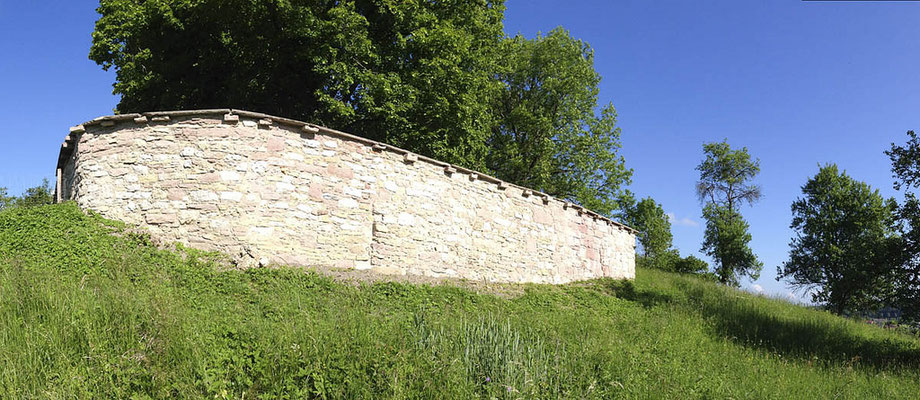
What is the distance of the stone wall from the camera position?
8.98 metres

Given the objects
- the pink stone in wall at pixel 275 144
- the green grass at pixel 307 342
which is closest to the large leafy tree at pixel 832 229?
the green grass at pixel 307 342

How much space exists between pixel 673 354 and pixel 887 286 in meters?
8.80

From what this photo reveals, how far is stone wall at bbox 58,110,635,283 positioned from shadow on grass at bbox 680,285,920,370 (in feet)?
23.6

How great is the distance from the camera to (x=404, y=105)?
1462 centimetres

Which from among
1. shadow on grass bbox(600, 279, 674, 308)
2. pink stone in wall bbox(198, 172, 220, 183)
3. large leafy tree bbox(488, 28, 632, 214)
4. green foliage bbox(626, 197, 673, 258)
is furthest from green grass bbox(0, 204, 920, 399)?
green foliage bbox(626, 197, 673, 258)

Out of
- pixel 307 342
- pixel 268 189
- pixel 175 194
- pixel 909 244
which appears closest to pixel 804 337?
pixel 909 244

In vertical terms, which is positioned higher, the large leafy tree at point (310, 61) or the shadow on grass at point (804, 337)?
the large leafy tree at point (310, 61)

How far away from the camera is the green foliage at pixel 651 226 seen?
38875mm

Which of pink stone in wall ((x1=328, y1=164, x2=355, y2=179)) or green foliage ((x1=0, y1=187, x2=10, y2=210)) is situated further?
green foliage ((x1=0, y1=187, x2=10, y2=210))

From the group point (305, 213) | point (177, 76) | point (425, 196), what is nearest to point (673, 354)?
point (425, 196)

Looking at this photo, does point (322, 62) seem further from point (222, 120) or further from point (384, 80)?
point (222, 120)

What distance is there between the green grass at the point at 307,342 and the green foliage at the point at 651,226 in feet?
93.4

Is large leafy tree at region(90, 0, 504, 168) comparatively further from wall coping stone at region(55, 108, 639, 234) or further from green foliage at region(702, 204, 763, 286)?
green foliage at region(702, 204, 763, 286)

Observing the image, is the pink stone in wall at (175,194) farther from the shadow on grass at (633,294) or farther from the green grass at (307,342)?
the shadow on grass at (633,294)
